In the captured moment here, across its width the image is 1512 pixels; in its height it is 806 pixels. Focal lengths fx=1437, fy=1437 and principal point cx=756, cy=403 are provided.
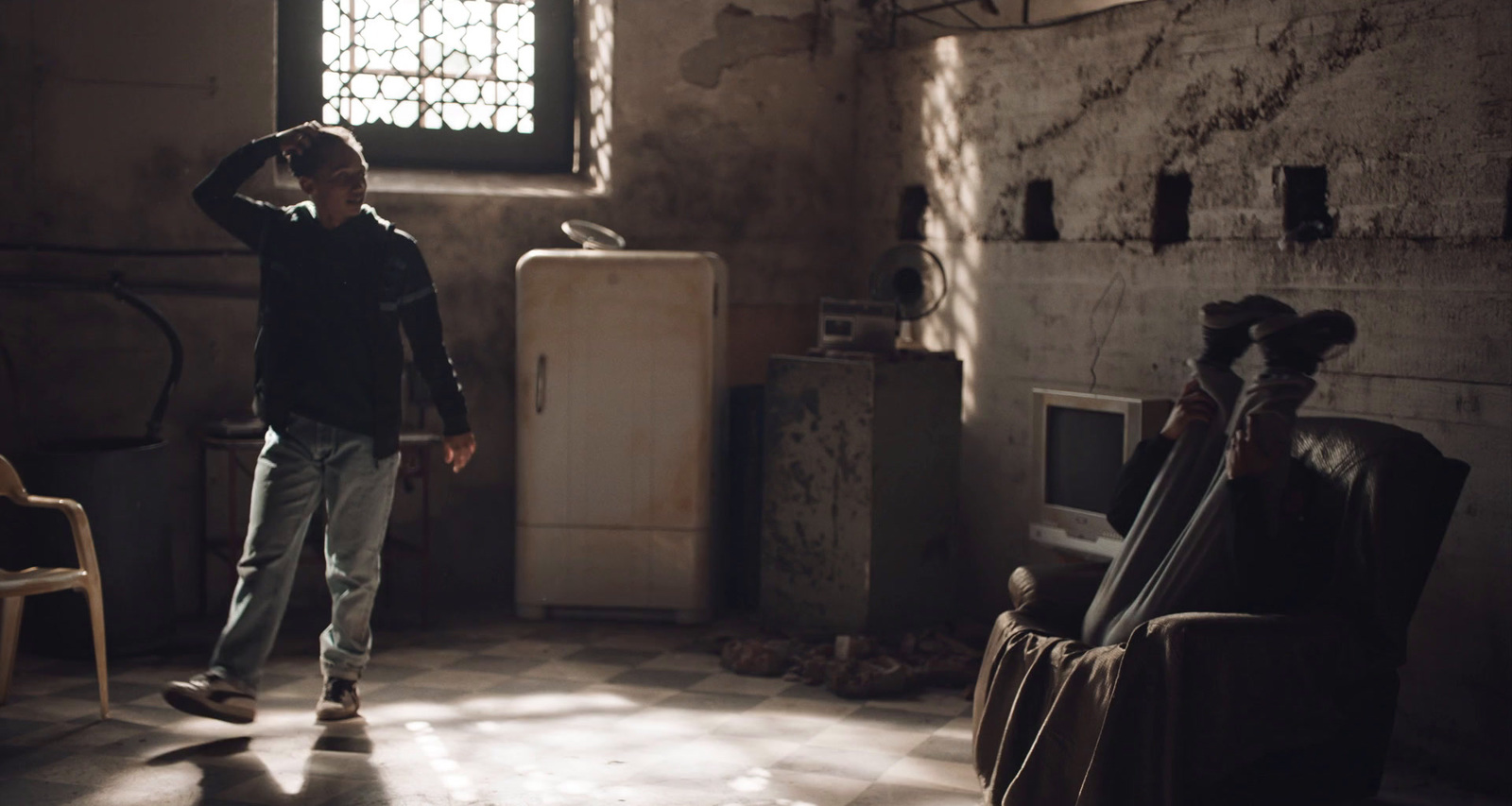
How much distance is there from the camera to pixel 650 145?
616 cm

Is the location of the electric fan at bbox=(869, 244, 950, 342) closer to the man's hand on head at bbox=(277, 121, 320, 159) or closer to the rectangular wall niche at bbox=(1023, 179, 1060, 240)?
the rectangular wall niche at bbox=(1023, 179, 1060, 240)

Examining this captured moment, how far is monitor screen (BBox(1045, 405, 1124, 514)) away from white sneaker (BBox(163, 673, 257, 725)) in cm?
255

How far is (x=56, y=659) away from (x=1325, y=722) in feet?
13.5

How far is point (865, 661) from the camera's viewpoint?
495 centimetres

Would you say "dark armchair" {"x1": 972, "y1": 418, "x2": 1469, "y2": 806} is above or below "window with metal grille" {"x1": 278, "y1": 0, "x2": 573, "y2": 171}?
below

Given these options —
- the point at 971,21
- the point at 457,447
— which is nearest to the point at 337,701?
the point at 457,447

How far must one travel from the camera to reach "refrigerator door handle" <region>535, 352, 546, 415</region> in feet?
18.4

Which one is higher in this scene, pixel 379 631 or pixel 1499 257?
pixel 1499 257

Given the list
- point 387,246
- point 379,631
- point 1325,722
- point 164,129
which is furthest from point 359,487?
point 1325,722

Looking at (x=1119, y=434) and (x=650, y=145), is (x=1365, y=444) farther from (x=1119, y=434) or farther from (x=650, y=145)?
(x=650, y=145)

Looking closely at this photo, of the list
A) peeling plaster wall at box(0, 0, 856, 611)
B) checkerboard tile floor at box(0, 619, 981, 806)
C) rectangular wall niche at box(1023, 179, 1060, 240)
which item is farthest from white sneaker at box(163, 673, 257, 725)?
rectangular wall niche at box(1023, 179, 1060, 240)

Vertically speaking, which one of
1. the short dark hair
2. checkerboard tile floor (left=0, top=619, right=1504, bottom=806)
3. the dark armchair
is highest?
the short dark hair

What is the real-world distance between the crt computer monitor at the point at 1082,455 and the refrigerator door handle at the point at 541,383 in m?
1.93

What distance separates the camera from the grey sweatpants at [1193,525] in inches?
130
